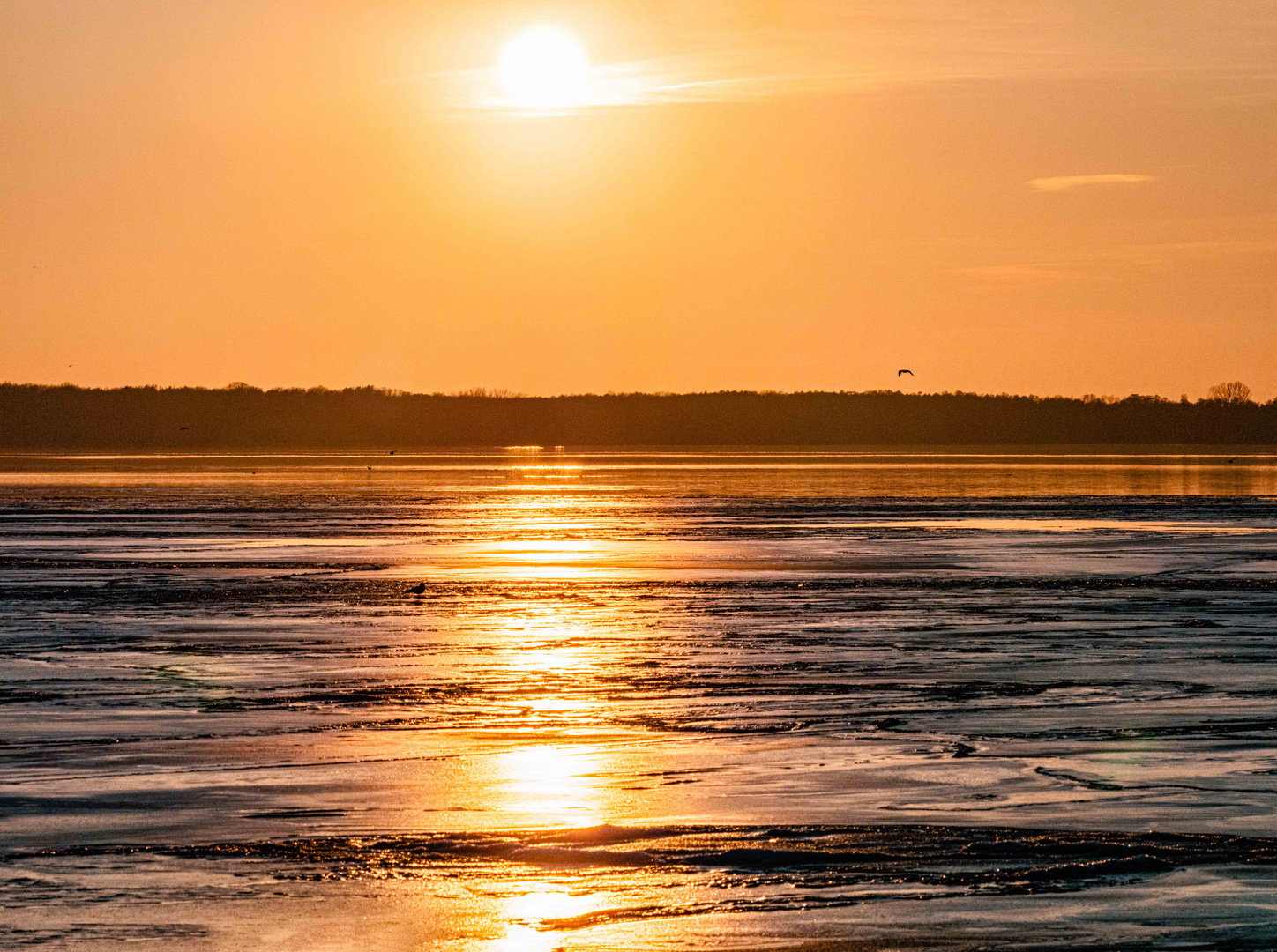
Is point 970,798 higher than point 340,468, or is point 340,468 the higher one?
point 340,468

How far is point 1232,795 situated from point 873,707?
13.3ft

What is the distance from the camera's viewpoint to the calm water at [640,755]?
8.05 metres

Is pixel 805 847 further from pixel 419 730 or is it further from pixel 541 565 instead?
pixel 541 565

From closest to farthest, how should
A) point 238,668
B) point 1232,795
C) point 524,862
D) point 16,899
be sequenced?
point 16,899
point 524,862
point 1232,795
point 238,668

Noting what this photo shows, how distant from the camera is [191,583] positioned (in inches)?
1077

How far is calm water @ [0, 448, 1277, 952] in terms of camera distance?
26.4 ft

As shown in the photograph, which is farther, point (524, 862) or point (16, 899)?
point (524, 862)

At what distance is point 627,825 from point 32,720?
5.94 metres

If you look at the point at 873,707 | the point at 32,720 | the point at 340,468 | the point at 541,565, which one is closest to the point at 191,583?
the point at 541,565

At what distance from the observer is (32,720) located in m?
13.6

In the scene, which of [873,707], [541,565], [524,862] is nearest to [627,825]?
[524,862]

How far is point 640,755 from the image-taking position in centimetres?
1199

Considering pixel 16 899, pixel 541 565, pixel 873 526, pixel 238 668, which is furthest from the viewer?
pixel 873 526

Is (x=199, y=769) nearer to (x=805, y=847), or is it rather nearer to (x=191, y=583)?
(x=805, y=847)
